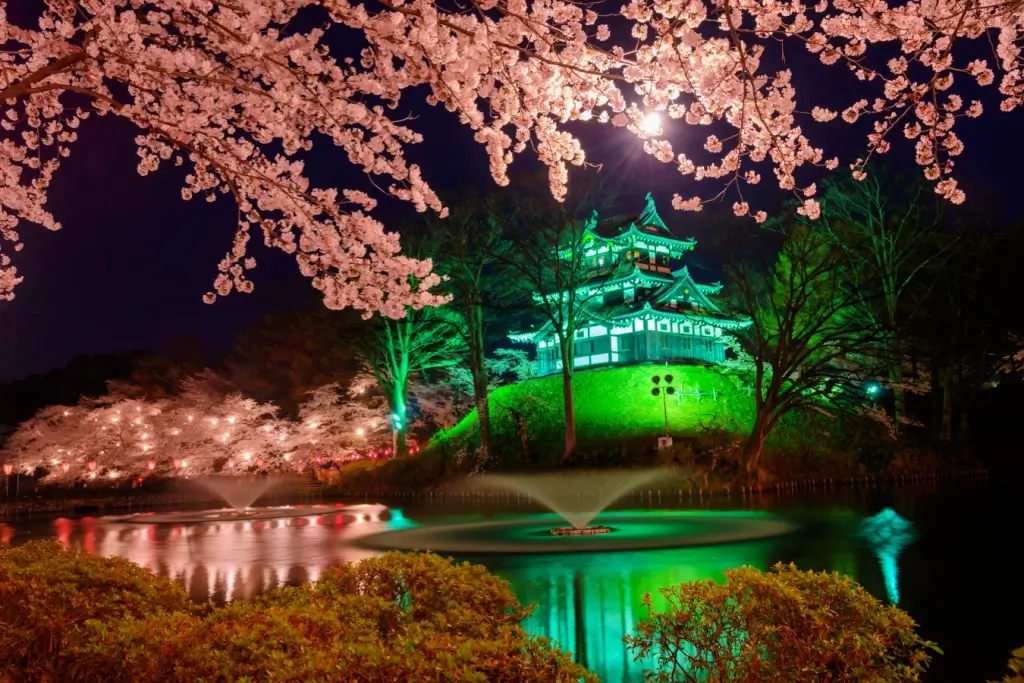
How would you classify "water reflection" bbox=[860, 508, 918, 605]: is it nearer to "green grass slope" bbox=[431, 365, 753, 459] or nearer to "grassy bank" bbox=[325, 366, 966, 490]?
"grassy bank" bbox=[325, 366, 966, 490]

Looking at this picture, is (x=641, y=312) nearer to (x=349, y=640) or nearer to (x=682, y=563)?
(x=682, y=563)

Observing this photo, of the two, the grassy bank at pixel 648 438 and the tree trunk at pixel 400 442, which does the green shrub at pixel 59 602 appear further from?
the tree trunk at pixel 400 442

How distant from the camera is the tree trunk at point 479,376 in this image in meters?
41.7

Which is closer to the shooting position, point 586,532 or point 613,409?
point 586,532

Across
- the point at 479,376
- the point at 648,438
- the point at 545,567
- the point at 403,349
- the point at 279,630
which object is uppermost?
the point at 403,349

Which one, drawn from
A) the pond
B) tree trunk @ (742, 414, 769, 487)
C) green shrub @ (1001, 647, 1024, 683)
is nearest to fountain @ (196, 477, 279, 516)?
the pond

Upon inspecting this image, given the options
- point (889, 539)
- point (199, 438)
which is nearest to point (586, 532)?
point (889, 539)

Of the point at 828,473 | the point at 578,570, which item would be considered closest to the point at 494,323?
the point at 828,473

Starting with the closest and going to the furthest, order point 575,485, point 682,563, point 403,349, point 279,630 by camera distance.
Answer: point 279,630 < point 682,563 < point 575,485 < point 403,349

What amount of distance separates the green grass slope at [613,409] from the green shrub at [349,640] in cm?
3415

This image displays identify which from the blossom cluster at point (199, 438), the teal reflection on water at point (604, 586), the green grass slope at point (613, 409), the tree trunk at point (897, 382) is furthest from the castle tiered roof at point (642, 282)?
the teal reflection on water at point (604, 586)

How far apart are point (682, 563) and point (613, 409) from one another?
31.6 metres

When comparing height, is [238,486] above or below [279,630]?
below

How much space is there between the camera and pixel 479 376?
42.9m
